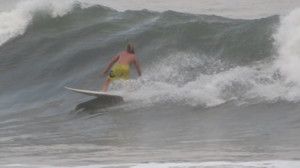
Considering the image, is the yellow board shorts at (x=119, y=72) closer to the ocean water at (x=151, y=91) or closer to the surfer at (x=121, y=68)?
the surfer at (x=121, y=68)

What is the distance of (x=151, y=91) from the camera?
14.7 meters

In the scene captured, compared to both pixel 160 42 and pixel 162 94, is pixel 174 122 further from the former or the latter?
pixel 160 42

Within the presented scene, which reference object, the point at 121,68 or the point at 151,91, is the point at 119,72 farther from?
the point at 151,91

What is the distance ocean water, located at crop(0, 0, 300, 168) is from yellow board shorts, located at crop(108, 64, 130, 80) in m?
0.14

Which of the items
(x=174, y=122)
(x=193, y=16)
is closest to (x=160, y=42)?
(x=193, y=16)

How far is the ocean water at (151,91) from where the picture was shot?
9.42 m

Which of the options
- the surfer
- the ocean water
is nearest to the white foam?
the ocean water

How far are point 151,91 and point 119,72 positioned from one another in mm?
832

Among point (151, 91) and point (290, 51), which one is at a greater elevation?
point (290, 51)

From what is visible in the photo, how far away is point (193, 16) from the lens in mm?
21047

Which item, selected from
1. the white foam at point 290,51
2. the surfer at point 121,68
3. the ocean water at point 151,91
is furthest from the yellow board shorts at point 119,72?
the white foam at point 290,51

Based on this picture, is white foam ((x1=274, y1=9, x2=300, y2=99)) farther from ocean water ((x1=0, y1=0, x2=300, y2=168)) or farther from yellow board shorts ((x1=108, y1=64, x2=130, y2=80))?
yellow board shorts ((x1=108, y1=64, x2=130, y2=80))

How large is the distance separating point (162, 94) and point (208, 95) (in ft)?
3.71

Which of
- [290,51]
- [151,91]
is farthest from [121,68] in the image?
[290,51]
